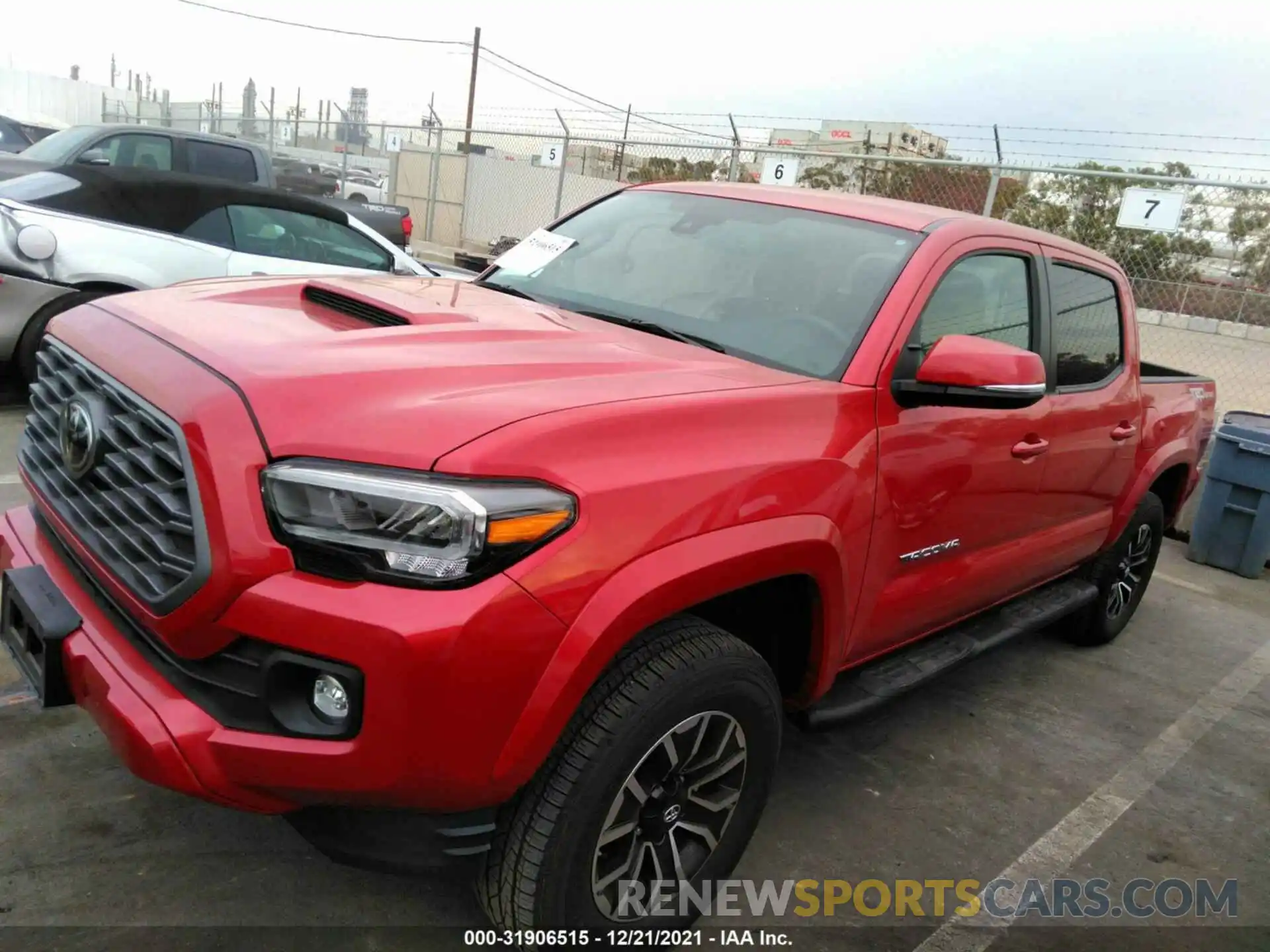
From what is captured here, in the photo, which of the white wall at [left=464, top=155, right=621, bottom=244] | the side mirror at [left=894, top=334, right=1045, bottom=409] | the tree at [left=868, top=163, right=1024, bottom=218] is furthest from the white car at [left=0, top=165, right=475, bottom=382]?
the white wall at [left=464, top=155, right=621, bottom=244]

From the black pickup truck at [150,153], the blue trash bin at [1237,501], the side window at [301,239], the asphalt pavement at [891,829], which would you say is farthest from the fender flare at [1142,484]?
the black pickup truck at [150,153]

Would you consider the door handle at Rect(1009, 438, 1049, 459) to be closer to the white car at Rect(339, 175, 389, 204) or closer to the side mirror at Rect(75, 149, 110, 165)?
the side mirror at Rect(75, 149, 110, 165)

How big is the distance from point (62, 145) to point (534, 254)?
7.43 m

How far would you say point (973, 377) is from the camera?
2553 mm

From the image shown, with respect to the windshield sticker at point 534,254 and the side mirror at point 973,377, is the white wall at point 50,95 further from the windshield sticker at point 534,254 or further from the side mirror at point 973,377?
the side mirror at point 973,377

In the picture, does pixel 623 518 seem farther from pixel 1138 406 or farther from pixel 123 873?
pixel 1138 406

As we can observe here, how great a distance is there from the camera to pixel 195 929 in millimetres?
2285

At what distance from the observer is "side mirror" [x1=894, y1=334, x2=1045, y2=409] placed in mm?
2564

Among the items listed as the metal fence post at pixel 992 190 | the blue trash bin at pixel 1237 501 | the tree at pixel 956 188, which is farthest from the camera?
the tree at pixel 956 188

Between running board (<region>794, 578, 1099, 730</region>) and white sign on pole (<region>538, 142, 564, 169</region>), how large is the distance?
11.2 m

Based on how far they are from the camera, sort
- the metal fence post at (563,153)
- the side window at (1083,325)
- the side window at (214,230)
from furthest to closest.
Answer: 1. the metal fence post at (563,153)
2. the side window at (214,230)
3. the side window at (1083,325)

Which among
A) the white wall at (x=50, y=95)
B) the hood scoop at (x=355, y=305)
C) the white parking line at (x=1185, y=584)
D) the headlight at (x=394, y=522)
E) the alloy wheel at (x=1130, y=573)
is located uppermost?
the white wall at (x=50, y=95)

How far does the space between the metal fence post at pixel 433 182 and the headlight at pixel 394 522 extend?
57.0ft

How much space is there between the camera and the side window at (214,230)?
634cm
